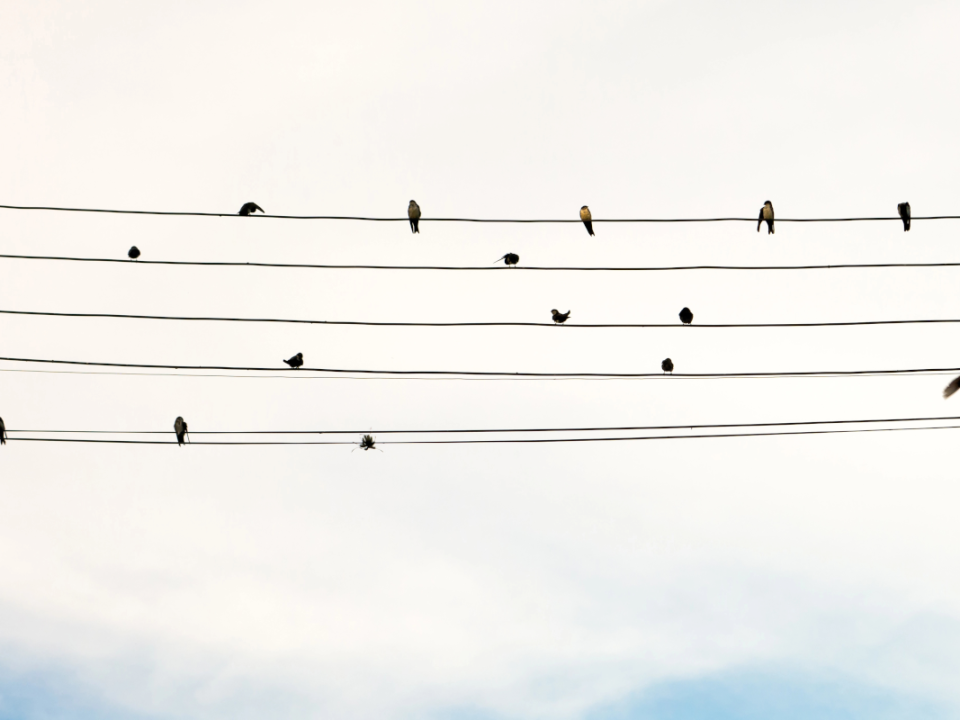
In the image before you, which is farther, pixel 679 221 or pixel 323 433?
pixel 323 433

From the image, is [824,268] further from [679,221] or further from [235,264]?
[235,264]

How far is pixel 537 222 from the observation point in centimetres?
1659

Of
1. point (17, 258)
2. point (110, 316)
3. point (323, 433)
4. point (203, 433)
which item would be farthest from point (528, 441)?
point (17, 258)

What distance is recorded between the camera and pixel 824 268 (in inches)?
680

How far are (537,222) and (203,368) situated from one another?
15.8 ft

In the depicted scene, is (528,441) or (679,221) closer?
(679,221)

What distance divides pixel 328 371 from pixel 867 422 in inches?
287

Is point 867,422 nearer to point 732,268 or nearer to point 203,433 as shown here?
point 732,268

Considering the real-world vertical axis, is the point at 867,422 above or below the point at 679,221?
below

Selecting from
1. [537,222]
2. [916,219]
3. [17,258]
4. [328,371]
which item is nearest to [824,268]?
[916,219]

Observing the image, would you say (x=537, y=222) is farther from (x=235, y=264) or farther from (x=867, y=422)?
(x=867, y=422)

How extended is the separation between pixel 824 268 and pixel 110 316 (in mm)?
9430

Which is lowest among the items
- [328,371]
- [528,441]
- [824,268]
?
[528,441]

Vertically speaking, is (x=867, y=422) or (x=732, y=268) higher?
(x=732, y=268)
